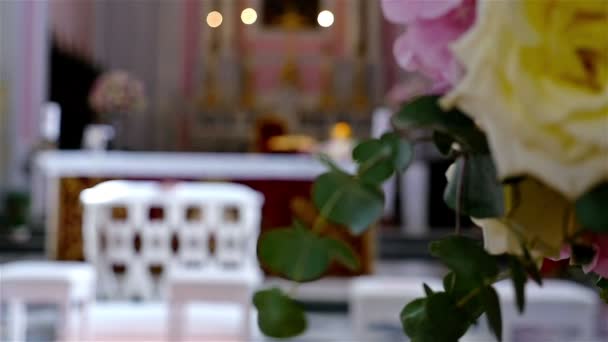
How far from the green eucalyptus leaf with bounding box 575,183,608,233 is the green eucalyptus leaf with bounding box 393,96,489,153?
7cm

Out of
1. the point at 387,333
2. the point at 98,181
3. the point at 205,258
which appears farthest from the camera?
the point at 98,181

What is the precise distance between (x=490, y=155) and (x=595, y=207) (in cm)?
8

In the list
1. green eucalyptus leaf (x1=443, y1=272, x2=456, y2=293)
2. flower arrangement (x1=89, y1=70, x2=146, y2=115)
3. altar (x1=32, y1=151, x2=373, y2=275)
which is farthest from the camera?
flower arrangement (x1=89, y1=70, x2=146, y2=115)

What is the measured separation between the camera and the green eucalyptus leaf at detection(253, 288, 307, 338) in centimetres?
34

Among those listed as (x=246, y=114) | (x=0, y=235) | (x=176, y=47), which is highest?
(x=176, y=47)

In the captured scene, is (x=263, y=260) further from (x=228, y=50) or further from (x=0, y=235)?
(x=228, y=50)

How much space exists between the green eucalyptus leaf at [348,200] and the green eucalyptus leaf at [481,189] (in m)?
0.04

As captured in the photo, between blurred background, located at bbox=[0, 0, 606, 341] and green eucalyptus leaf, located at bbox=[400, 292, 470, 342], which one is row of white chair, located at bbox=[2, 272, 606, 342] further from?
green eucalyptus leaf, located at bbox=[400, 292, 470, 342]

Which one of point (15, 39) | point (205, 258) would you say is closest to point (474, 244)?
point (205, 258)

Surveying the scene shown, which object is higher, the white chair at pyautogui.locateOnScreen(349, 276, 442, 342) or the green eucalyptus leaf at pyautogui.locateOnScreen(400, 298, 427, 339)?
the green eucalyptus leaf at pyautogui.locateOnScreen(400, 298, 427, 339)

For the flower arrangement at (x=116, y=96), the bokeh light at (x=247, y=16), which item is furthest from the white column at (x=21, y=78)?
the bokeh light at (x=247, y=16)

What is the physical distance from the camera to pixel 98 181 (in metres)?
6.32

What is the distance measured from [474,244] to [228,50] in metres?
11.9

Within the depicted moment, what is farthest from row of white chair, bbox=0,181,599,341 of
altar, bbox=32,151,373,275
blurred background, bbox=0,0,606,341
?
altar, bbox=32,151,373,275
